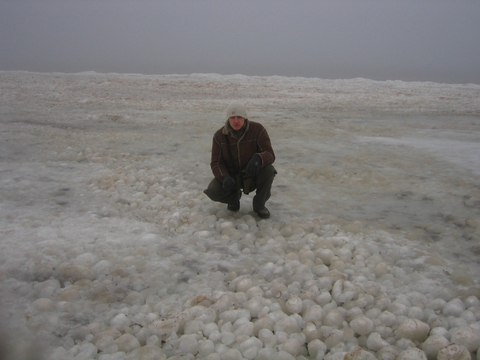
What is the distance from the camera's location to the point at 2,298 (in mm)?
2900

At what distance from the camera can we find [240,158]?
14.2 ft

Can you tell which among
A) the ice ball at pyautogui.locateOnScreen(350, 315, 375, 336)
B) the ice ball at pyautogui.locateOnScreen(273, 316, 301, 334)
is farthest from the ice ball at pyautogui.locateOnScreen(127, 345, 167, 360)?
the ice ball at pyautogui.locateOnScreen(350, 315, 375, 336)

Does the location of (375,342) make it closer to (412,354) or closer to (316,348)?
(412,354)

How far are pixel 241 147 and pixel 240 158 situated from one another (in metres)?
0.13

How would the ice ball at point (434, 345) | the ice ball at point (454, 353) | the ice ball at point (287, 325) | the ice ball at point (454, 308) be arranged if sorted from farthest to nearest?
the ice ball at point (454, 308) → the ice ball at point (287, 325) → the ice ball at point (434, 345) → the ice ball at point (454, 353)

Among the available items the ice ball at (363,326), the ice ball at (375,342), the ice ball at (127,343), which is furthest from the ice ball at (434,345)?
the ice ball at (127,343)

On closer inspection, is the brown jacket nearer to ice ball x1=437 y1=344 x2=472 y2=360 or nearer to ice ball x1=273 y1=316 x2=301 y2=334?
ice ball x1=273 y1=316 x2=301 y2=334

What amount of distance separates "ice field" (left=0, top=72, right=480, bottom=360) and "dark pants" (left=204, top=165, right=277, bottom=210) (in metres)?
0.22

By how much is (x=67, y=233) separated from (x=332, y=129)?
7682 mm

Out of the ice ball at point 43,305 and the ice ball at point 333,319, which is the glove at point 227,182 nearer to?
the ice ball at point 333,319

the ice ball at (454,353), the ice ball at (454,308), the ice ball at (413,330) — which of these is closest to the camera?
the ice ball at (454,353)

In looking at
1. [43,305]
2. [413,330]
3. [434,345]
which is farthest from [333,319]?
[43,305]

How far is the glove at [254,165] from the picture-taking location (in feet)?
13.5

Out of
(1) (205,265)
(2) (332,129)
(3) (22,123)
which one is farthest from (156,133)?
(1) (205,265)
